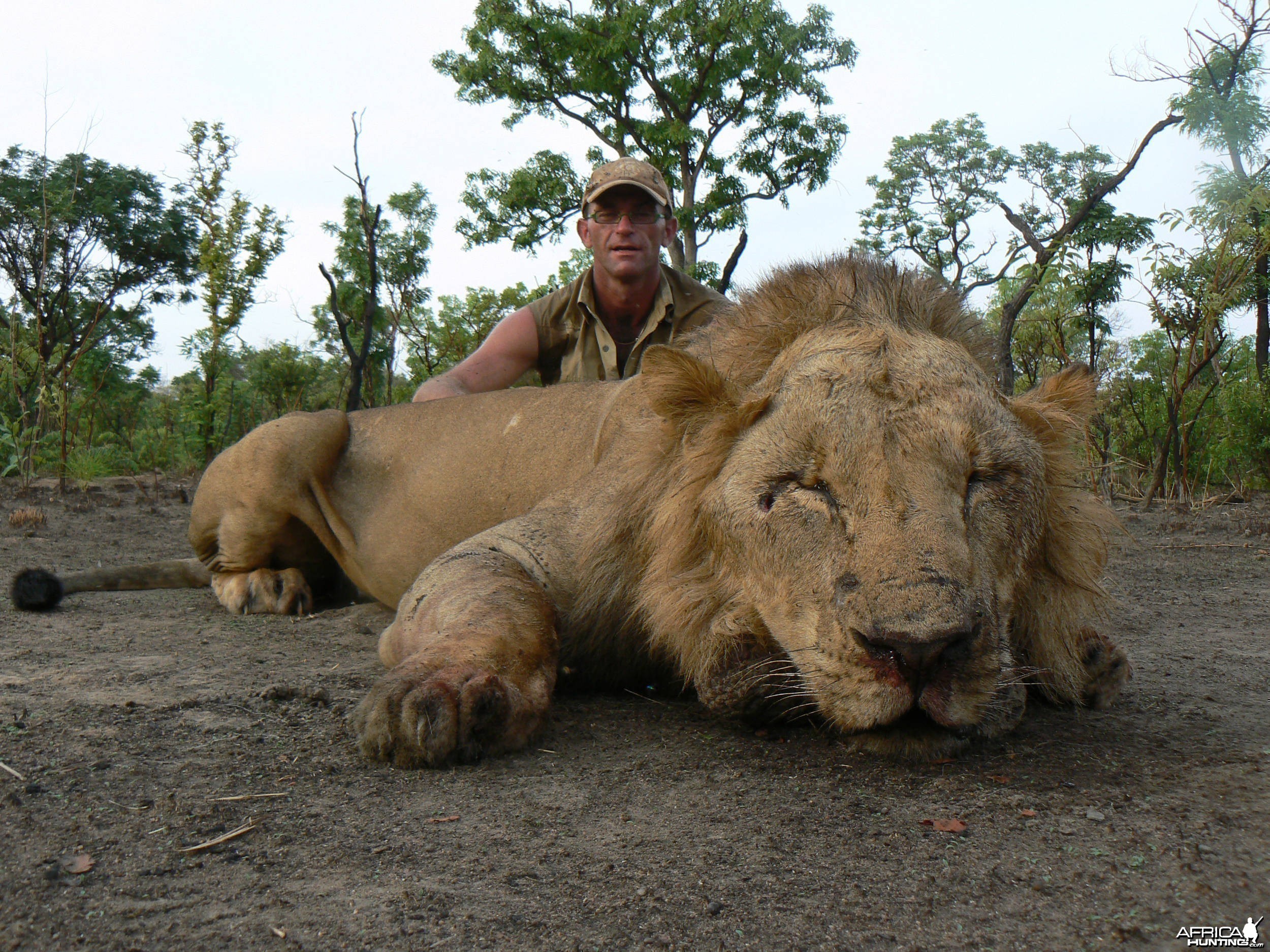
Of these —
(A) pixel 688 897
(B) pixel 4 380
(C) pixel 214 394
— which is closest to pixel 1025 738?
(A) pixel 688 897

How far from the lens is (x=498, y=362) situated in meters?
5.51

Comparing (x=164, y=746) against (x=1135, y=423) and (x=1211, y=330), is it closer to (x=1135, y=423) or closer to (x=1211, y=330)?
(x=1211, y=330)

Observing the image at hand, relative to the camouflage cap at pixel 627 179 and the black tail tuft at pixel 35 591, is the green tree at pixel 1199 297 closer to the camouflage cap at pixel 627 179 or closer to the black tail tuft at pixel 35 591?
the camouflage cap at pixel 627 179

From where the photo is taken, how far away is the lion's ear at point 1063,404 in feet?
7.68

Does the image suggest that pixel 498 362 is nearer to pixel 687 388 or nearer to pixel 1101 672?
pixel 687 388

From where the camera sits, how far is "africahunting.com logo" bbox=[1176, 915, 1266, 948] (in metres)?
1.25

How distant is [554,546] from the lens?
9.19ft

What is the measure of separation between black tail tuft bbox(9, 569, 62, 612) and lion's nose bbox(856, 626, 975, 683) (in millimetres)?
3650

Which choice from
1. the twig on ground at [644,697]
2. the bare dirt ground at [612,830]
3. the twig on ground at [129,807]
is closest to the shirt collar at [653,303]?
the twig on ground at [644,697]

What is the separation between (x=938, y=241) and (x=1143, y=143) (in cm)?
2221

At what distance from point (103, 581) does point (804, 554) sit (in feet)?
13.2

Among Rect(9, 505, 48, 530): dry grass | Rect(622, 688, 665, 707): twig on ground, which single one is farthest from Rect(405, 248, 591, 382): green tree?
Rect(622, 688, 665, 707): twig on ground

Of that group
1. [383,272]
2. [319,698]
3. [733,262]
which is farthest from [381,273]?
[319,698]

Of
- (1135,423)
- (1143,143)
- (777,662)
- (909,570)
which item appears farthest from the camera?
(1143,143)
